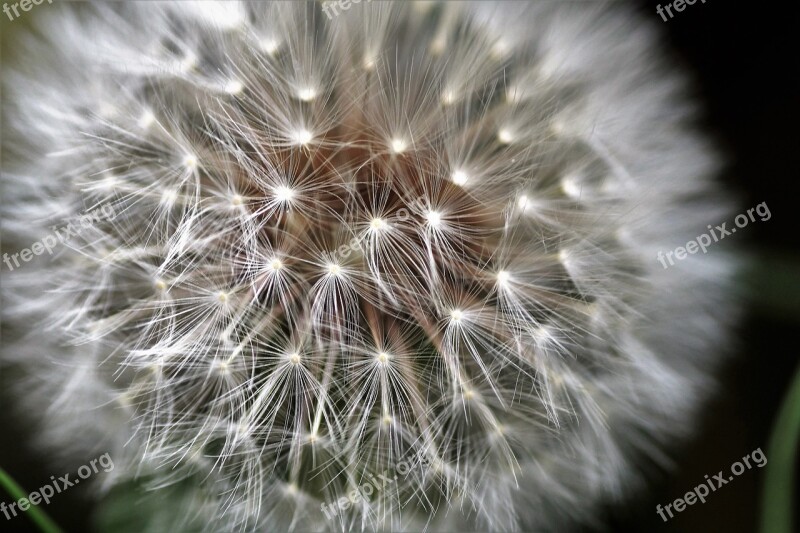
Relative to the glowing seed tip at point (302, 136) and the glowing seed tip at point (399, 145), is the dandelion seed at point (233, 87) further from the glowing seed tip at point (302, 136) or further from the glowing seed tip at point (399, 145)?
the glowing seed tip at point (399, 145)

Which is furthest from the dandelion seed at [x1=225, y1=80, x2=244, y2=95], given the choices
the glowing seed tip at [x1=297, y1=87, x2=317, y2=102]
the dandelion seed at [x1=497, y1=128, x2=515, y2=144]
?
the dandelion seed at [x1=497, y1=128, x2=515, y2=144]

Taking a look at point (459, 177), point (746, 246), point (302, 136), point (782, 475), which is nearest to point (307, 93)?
point (302, 136)

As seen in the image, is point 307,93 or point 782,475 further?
point 782,475

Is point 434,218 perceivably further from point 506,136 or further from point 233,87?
point 233,87

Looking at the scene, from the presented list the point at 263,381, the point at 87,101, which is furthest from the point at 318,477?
the point at 87,101

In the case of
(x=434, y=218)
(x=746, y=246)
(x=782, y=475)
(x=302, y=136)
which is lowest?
(x=782, y=475)

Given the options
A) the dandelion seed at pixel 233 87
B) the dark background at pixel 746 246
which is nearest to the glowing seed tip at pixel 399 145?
the dandelion seed at pixel 233 87

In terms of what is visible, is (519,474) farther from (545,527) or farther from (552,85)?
(552,85)

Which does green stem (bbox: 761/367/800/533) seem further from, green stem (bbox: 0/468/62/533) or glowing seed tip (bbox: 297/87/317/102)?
green stem (bbox: 0/468/62/533)
